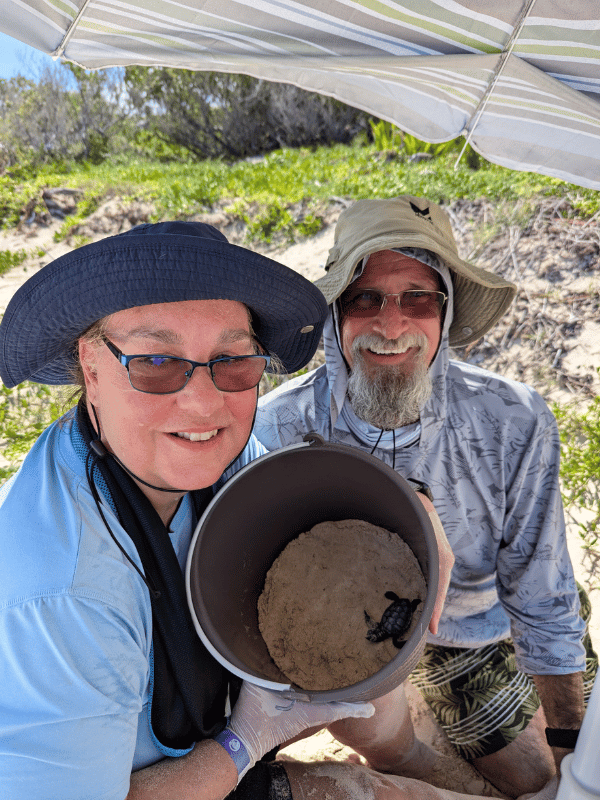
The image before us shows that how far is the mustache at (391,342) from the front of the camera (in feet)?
6.27

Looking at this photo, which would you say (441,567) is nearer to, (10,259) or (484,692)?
(484,692)

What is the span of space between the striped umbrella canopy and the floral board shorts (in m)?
1.83

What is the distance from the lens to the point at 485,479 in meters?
1.94

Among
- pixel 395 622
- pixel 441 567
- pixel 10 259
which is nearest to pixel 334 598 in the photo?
pixel 395 622

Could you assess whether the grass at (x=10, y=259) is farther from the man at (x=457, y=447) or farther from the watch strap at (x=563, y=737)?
the watch strap at (x=563, y=737)

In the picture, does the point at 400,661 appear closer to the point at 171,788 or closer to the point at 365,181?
the point at 171,788

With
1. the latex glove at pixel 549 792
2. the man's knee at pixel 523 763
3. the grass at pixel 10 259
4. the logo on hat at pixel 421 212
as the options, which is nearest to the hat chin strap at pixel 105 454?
the logo on hat at pixel 421 212

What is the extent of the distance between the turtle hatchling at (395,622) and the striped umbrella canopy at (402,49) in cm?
151

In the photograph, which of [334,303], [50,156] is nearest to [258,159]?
[50,156]

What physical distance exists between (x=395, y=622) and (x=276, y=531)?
462mm

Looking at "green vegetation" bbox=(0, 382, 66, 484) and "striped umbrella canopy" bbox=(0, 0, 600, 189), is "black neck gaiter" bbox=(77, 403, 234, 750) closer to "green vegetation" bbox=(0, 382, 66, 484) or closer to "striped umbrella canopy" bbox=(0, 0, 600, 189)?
"striped umbrella canopy" bbox=(0, 0, 600, 189)

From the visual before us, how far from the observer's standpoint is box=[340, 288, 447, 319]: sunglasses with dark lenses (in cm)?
192

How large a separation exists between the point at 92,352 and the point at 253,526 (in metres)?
0.69

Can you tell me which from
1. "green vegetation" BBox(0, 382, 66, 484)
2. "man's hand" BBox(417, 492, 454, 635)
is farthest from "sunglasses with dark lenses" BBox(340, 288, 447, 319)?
"green vegetation" BBox(0, 382, 66, 484)
